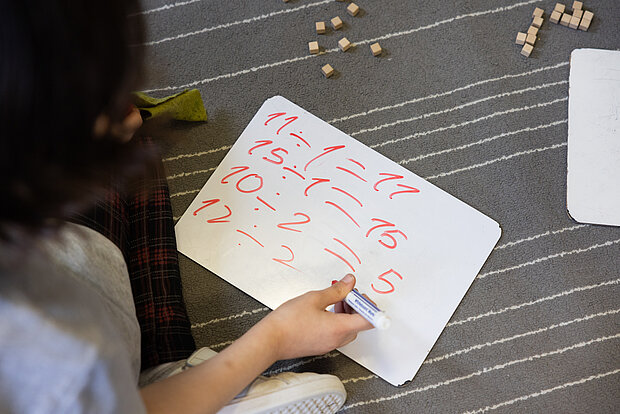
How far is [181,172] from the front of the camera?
31.0 inches

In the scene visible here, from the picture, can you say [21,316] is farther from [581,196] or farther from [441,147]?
[581,196]

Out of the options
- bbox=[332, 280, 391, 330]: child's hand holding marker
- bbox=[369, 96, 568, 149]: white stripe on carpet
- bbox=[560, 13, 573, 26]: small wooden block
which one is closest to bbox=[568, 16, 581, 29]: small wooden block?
bbox=[560, 13, 573, 26]: small wooden block

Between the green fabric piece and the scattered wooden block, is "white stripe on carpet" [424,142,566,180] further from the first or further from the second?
the green fabric piece

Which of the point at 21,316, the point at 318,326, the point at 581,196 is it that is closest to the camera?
the point at 21,316

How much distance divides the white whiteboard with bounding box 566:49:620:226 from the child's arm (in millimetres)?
342

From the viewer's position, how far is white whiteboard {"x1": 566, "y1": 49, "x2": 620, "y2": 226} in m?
0.76

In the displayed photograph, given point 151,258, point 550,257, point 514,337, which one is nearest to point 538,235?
point 550,257

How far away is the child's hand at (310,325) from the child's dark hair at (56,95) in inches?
11.7

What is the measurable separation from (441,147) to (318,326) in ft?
1.02

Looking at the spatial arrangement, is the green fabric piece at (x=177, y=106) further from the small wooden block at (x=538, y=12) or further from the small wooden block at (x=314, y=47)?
the small wooden block at (x=538, y=12)

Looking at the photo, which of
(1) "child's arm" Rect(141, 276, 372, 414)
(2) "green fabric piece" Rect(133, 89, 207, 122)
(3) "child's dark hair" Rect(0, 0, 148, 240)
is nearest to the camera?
(3) "child's dark hair" Rect(0, 0, 148, 240)

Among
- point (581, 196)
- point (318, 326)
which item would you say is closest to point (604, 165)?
point (581, 196)

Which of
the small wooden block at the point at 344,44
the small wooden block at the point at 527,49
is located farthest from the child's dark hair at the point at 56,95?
the small wooden block at the point at 527,49

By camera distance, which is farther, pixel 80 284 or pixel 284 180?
pixel 284 180
